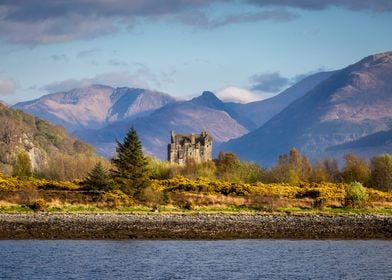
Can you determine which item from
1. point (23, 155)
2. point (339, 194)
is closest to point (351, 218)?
point (339, 194)

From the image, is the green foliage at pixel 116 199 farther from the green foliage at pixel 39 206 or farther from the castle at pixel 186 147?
the castle at pixel 186 147

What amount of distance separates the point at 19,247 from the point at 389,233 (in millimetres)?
26888

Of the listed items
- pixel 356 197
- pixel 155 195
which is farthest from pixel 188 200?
pixel 356 197

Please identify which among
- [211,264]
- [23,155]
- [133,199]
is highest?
[23,155]

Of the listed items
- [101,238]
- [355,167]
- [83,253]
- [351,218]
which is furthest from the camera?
[355,167]

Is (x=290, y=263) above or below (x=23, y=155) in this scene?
below

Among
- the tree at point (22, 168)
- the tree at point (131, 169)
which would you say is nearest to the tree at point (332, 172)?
the tree at point (22, 168)

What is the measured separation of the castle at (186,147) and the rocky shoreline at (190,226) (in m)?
116

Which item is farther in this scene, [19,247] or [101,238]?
[101,238]

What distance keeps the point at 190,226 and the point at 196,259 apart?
570 inches

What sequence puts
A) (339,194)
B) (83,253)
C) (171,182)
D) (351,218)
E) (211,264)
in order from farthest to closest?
(171,182)
(339,194)
(351,218)
(83,253)
(211,264)

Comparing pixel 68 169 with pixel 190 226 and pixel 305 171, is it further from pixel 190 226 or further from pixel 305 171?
pixel 190 226

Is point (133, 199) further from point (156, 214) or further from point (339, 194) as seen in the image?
point (339, 194)

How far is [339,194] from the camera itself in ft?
274
